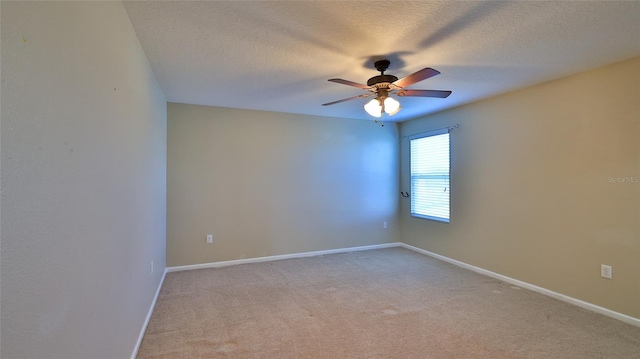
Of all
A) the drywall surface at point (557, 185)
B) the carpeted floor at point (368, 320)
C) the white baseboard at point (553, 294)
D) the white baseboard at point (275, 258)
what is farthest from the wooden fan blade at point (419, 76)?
the white baseboard at point (275, 258)

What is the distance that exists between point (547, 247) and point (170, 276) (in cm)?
445

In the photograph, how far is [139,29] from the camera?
7.00 feet

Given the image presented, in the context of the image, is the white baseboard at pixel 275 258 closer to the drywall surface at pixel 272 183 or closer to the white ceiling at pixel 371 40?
the drywall surface at pixel 272 183

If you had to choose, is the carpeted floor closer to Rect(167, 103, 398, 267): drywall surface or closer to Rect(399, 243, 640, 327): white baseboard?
Rect(399, 243, 640, 327): white baseboard

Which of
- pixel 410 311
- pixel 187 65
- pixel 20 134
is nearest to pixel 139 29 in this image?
pixel 187 65

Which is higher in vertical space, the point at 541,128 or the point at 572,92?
the point at 572,92

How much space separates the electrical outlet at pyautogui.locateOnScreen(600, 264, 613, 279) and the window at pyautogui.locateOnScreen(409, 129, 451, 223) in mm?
1875

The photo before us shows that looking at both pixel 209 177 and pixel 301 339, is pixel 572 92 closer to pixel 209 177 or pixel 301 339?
pixel 301 339

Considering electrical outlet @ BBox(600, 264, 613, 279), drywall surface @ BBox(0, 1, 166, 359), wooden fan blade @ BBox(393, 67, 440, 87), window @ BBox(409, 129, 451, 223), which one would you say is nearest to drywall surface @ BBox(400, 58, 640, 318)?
electrical outlet @ BBox(600, 264, 613, 279)

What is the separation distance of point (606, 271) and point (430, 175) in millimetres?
2450

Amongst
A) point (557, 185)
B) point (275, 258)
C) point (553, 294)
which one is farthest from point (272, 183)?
point (553, 294)

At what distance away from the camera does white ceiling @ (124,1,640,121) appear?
6.23 ft

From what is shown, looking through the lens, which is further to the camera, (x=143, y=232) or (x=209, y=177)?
(x=209, y=177)

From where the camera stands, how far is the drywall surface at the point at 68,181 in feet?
2.60
